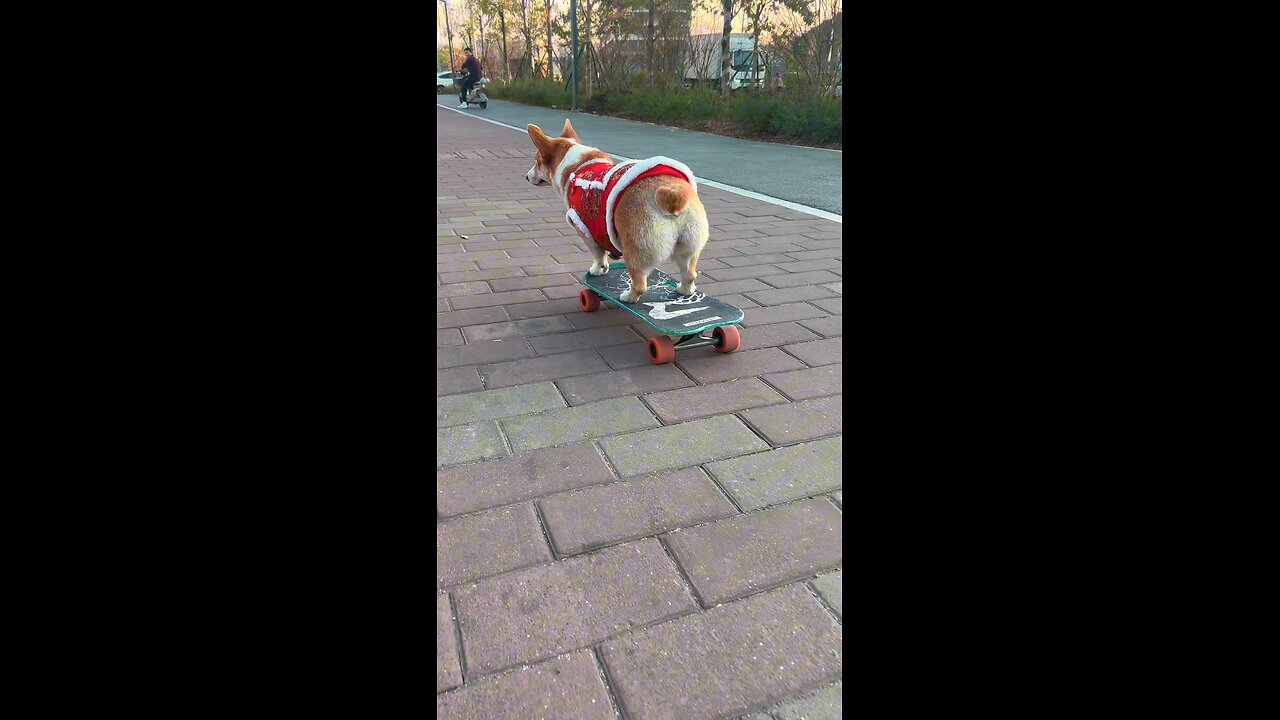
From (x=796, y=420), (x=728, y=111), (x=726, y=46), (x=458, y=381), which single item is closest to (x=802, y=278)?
(x=796, y=420)

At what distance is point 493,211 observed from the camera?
6.41 metres

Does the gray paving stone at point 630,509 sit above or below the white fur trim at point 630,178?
below

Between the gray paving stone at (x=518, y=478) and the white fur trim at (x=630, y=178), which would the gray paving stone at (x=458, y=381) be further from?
the white fur trim at (x=630, y=178)

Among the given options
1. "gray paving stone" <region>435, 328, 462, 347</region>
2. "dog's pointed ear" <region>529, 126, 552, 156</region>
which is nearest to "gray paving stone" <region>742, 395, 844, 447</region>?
"gray paving stone" <region>435, 328, 462, 347</region>

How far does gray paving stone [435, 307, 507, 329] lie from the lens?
3.57 m

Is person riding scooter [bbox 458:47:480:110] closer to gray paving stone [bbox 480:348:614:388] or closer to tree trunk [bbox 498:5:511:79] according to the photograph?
tree trunk [bbox 498:5:511:79]

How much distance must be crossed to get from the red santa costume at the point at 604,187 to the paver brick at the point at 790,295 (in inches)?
34.4

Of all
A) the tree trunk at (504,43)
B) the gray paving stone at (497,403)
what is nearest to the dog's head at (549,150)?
the gray paving stone at (497,403)

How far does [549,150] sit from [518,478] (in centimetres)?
210

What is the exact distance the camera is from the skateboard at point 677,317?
3.05 metres
